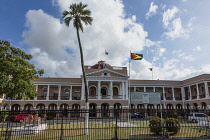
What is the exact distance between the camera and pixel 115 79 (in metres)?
36.2

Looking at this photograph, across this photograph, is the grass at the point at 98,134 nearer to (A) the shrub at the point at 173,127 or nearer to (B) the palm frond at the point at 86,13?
(A) the shrub at the point at 173,127

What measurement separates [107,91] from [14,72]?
1148 inches

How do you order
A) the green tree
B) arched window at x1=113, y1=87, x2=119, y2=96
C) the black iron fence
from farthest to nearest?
arched window at x1=113, y1=87, x2=119, y2=96
the green tree
the black iron fence

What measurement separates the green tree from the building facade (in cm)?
2297

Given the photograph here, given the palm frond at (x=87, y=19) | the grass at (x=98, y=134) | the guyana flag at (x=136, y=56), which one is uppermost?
the palm frond at (x=87, y=19)

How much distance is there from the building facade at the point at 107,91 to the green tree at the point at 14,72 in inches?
905

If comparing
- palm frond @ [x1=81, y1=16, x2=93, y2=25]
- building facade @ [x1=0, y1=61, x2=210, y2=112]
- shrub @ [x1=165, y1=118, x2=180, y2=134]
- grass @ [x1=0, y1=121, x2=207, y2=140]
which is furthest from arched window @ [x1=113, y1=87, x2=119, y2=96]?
shrub @ [x1=165, y1=118, x2=180, y2=134]

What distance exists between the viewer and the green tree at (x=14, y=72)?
35.2 feet

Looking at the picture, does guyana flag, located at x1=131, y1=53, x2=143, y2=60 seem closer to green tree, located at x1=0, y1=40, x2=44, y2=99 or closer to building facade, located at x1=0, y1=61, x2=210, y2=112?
green tree, located at x1=0, y1=40, x2=44, y2=99

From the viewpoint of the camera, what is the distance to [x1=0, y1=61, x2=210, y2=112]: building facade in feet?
114

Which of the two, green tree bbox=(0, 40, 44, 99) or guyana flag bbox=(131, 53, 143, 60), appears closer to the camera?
green tree bbox=(0, 40, 44, 99)

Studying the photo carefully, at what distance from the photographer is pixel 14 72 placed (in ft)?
37.3

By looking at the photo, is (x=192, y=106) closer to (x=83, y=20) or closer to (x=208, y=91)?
(x=208, y=91)

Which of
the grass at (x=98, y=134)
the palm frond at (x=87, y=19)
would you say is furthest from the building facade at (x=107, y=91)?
the grass at (x=98, y=134)
